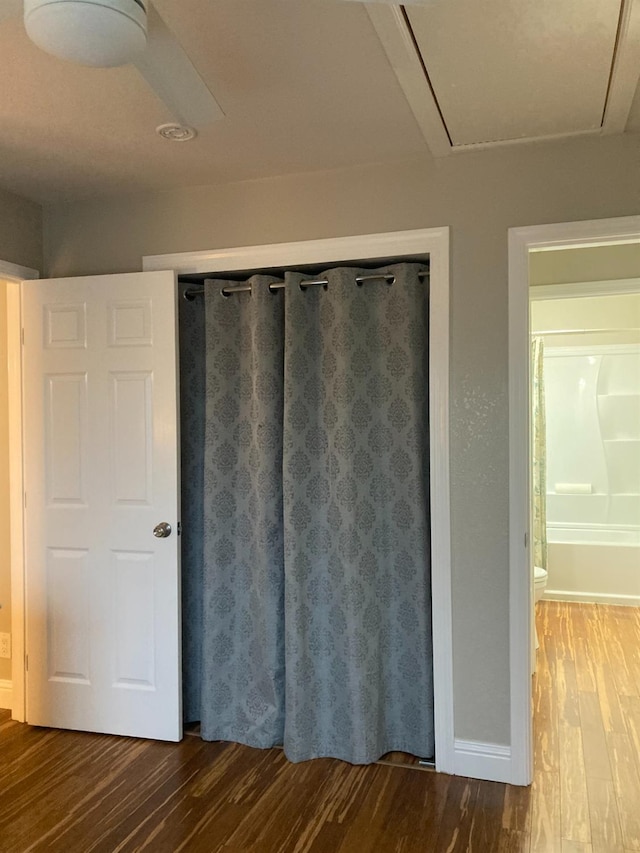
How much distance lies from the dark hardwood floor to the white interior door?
0.23 m

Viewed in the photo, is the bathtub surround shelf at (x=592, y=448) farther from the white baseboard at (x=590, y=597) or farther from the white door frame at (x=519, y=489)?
the white door frame at (x=519, y=489)

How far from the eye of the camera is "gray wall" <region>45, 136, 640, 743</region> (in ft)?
8.46

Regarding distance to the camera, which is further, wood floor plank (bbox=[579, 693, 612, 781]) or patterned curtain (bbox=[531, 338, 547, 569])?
patterned curtain (bbox=[531, 338, 547, 569])

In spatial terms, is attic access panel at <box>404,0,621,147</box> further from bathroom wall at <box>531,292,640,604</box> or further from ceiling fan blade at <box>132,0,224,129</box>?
bathroom wall at <box>531,292,640,604</box>

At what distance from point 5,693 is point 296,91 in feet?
10.1

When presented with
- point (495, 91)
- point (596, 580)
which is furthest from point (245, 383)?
point (596, 580)

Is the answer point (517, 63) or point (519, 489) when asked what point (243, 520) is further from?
point (517, 63)

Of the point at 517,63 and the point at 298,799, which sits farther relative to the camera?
the point at 298,799

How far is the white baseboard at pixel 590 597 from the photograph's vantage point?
5.10 metres

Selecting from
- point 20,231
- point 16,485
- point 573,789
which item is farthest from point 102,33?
point 573,789

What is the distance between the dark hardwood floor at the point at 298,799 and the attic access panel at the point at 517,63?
2431 mm

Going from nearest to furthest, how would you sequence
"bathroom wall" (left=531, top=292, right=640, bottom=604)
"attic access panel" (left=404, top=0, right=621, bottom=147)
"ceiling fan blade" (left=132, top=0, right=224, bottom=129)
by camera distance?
1. "ceiling fan blade" (left=132, top=0, right=224, bottom=129)
2. "attic access panel" (left=404, top=0, right=621, bottom=147)
3. "bathroom wall" (left=531, top=292, right=640, bottom=604)

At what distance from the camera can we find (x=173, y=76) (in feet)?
5.10

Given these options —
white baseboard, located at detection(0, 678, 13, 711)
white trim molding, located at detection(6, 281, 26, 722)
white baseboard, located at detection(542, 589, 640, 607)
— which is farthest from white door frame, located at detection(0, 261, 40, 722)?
white baseboard, located at detection(542, 589, 640, 607)
